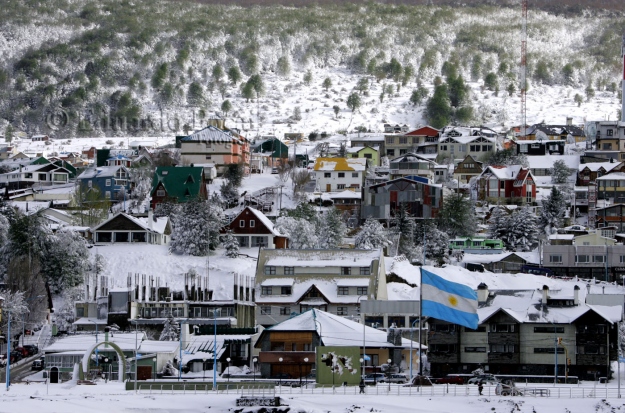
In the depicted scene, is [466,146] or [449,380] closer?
[449,380]

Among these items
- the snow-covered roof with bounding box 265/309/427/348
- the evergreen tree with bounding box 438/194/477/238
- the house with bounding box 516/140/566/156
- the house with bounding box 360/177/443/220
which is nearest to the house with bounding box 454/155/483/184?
the house with bounding box 516/140/566/156

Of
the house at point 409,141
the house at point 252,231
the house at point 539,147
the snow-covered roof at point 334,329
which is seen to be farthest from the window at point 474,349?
the house at point 409,141

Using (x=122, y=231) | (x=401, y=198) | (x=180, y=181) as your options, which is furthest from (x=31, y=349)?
(x=401, y=198)

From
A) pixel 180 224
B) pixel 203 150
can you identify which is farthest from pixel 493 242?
pixel 203 150

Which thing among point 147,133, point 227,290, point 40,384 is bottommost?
point 40,384

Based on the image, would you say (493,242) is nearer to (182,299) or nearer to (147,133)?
(182,299)

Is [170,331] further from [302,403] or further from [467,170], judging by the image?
[467,170]

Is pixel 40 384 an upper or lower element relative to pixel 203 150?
lower

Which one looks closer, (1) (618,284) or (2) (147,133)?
(1) (618,284)
